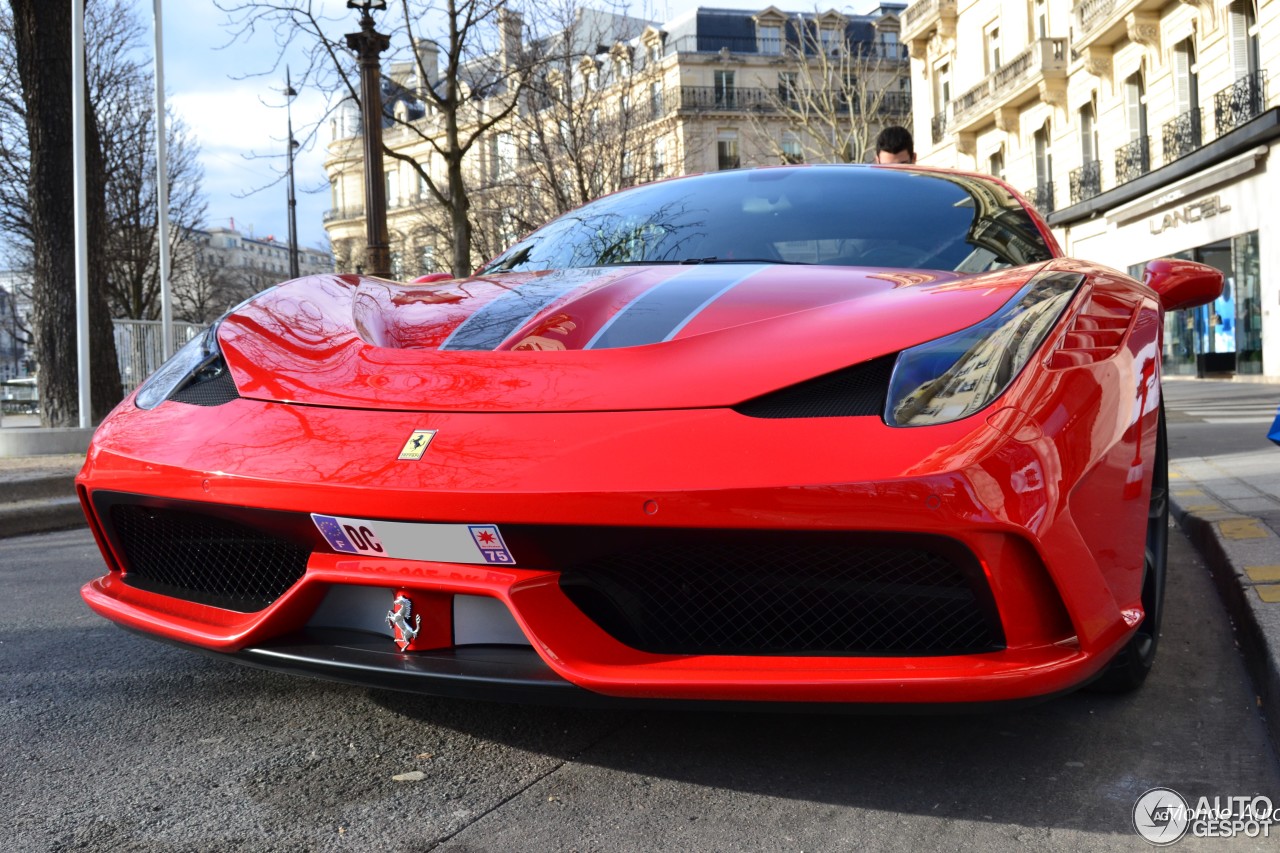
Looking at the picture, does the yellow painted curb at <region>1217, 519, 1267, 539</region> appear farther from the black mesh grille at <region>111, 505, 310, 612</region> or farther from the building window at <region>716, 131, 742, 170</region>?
the building window at <region>716, 131, 742, 170</region>

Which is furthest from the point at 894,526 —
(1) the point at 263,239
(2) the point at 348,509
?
(1) the point at 263,239

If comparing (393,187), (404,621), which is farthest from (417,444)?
(393,187)

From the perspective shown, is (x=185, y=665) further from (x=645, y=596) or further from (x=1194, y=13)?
(x=1194, y=13)

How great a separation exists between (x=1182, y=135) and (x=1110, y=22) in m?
3.28

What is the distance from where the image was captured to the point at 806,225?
3.01 metres

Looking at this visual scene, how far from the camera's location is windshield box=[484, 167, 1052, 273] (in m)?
2.78

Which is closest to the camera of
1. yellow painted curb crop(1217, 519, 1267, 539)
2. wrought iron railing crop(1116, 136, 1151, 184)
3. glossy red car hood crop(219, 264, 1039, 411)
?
glossy red car hood crop(219, 264, 1039, 411)

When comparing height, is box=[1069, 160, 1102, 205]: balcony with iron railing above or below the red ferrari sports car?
above

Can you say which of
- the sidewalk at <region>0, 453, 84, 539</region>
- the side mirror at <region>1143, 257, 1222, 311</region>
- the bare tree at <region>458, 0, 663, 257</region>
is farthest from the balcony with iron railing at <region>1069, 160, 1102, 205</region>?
the side mirror at <region>1143, 257, 1222, 311</region>

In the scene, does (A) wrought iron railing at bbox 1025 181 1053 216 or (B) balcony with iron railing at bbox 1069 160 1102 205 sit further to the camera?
(A) wrought iron railing at bbox 1025 181 1053 216

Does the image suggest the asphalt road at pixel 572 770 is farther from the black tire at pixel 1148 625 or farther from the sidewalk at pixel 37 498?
the sidewalk at pixel 37 498

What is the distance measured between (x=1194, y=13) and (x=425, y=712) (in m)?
22.4

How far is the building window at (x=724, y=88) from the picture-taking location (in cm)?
5169

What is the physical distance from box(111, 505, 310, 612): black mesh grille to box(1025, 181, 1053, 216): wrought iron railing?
2817 cm
